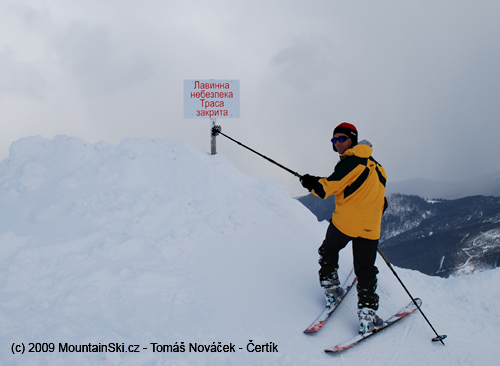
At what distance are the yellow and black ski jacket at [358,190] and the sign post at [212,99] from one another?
523cm

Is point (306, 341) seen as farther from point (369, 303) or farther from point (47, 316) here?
point (47, 316)

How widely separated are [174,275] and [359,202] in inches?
112

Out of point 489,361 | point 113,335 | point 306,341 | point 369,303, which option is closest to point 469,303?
point 489,361

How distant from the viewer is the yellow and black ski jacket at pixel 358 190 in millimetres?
3809

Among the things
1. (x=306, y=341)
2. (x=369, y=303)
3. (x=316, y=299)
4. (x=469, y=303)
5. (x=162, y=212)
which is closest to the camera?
(x=306, y=341)

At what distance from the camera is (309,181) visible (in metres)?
4.06

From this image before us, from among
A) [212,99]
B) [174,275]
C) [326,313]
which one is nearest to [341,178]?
[326,313]

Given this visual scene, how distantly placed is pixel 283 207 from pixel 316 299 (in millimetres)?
2621

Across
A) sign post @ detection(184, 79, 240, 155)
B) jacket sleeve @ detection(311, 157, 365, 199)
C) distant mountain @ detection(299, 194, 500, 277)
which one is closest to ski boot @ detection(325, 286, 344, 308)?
jacket sleeve @ detection(311, 157, 365, 199)

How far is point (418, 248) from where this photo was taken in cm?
5462

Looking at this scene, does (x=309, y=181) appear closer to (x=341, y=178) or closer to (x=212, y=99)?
(x=341, y=178)

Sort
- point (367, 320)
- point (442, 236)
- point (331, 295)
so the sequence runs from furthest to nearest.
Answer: point (442, 236)
point (331, 295)
point (367, 320)

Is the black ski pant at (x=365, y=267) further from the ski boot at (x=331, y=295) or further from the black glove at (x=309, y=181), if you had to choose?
the black glove at (x=309, y=181)

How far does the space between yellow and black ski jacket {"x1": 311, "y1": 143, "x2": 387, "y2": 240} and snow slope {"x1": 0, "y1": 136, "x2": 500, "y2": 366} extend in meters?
1.35
